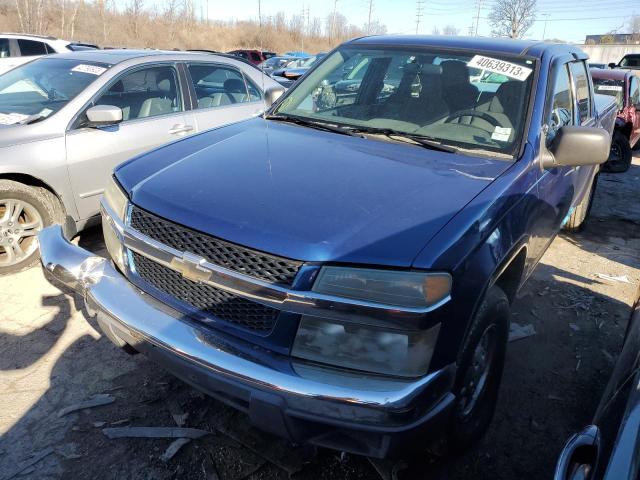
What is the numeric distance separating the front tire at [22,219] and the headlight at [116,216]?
1.60 metres

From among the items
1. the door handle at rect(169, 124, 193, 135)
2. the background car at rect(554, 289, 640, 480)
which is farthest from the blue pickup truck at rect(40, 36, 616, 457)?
the door handle at rect(169, 124, 193, 135)

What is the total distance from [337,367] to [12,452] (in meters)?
1.66

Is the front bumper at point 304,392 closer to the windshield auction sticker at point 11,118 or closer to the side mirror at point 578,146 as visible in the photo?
the side mirror at point 578,146

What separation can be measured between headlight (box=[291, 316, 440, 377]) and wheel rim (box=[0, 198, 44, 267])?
3.02 meters

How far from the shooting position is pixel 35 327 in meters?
3.29

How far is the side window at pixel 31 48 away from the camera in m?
11.0

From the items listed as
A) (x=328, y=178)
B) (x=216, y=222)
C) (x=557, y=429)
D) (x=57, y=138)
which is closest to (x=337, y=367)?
(x=216, y=222)

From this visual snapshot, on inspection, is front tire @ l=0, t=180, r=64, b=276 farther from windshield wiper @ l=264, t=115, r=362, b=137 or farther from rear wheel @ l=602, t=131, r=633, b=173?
rear wheel @ l=602, t=131, r=633, b=173

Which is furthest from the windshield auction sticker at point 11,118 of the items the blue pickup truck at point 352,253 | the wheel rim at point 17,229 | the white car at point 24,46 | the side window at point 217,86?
the white car at point 24,46

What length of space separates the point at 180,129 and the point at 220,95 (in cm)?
83

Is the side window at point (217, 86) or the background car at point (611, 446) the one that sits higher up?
the side window at point (217, 86)

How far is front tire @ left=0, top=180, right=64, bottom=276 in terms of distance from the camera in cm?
379

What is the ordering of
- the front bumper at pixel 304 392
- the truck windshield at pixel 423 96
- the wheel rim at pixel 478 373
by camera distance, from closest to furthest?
Answer: the front bumper at pixel 304 392 → the wheel rim at pixel 478 373 → the truck windshield at pixel 423 96

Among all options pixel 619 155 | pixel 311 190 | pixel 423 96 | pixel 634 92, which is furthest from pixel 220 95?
pixel 634 92
